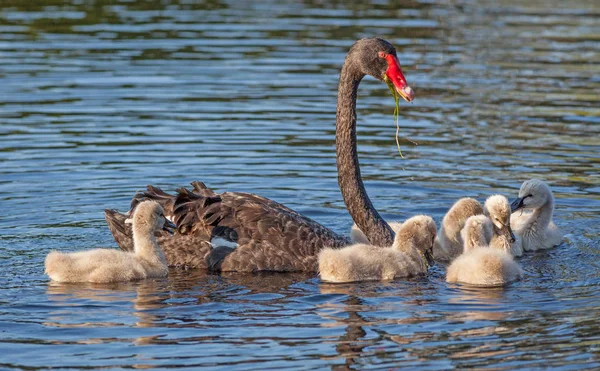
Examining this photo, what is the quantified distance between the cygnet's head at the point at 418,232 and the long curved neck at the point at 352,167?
1.59 feet

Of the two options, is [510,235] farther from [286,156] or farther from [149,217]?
[286,156]

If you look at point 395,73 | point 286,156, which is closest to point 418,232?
point 395,73

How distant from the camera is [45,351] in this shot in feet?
23.7

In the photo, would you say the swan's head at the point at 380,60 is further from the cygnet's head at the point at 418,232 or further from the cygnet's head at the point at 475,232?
the cygnet's head at the point at 475,232

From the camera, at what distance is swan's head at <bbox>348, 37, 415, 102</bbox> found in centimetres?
966

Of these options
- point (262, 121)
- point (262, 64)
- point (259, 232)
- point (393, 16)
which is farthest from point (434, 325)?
point (393, 16)

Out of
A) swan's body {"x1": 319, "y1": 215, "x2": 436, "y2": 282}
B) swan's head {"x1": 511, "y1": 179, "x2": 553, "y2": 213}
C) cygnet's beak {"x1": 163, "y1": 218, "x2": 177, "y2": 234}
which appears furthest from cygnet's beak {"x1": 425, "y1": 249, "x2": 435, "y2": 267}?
cygnet's beak {"x1": 163, "y1": 218, "x2": 177, "y2": 234}

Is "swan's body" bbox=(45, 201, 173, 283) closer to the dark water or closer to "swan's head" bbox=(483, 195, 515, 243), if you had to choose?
the dark water

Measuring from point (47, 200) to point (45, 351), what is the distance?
469 cm

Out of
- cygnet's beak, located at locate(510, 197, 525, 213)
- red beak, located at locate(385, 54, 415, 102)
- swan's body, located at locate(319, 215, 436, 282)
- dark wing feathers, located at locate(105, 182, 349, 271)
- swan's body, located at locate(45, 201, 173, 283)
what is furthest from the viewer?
cygnet's beak, located at locate(510, 197, 525, 213)

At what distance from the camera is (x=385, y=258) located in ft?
29.8

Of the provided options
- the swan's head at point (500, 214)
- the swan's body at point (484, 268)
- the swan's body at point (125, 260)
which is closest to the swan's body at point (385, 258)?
the swan's body at point (484, 268)

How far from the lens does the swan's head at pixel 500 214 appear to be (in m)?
9.83

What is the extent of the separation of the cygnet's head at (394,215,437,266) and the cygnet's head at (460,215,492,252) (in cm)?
34
